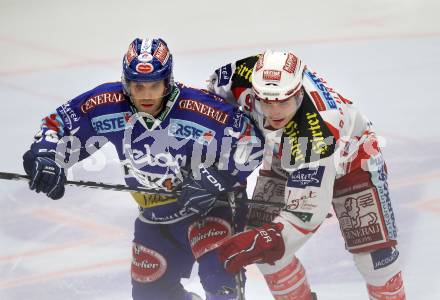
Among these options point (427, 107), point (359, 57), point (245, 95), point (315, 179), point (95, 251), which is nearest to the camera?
point (315, 179)

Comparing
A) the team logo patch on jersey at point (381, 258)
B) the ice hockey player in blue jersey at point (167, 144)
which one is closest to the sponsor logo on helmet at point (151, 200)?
the ice hockey player in blue jersey at point (167, 144)

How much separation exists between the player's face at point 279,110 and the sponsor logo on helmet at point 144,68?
0.44m

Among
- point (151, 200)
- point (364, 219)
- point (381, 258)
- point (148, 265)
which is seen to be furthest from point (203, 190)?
point (381, 258)

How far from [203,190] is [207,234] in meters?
0.23

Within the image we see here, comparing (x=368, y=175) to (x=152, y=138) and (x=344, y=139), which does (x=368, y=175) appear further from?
(x=152, y=138)

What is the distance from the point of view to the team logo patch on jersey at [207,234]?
375cm

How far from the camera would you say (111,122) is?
3.72 m

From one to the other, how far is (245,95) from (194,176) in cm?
41

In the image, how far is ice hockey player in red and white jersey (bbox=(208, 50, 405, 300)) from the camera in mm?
3578

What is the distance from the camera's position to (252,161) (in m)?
3.79

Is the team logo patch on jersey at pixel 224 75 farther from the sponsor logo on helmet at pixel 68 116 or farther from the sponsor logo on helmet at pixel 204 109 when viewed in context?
the sponsor logo on helmet at pixel 68 116

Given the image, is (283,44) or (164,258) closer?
(164,258)

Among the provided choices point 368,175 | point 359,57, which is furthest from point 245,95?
point 359,57

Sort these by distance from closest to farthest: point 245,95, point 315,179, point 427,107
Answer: point 315,179 → point 245,95 → point 427,107
